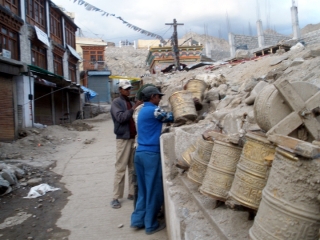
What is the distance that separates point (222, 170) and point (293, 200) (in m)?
0.92

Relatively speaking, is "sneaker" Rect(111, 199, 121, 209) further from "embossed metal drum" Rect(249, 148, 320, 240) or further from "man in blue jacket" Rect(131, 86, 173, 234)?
"embossed metal drum" Rect(249, 148, 320, 240)

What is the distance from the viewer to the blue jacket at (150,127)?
386 centimetres

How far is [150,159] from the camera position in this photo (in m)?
3.84

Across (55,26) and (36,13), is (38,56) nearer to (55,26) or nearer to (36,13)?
(36,13)

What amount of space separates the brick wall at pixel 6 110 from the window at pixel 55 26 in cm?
994

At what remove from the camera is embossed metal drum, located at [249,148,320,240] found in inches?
55.7

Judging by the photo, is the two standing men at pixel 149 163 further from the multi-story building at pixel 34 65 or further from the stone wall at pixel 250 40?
the stone wall at pixel 250 40

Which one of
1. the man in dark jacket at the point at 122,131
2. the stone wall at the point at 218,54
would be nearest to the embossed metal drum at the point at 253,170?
the man in dark jacket at the point at 122,131

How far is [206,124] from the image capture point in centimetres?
420

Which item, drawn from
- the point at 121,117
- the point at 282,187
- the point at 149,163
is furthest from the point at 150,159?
the point at 282,187

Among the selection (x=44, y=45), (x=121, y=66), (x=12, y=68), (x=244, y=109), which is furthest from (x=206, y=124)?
(x=121, y=66)

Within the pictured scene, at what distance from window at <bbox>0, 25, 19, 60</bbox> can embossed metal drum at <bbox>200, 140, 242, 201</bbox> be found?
14575 mm

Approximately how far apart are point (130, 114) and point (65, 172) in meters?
4.20

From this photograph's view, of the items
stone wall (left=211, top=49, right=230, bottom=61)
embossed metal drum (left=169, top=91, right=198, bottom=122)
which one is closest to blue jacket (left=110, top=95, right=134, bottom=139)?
embossed metal drum (left=169, top=91, right=198, bottom=122)
